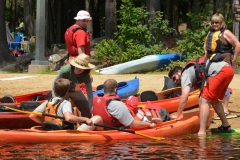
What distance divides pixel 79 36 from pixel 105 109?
62.8 inches

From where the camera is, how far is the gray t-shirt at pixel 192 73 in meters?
9.20

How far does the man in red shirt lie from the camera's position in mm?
9641

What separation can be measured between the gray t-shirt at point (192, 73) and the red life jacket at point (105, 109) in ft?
4.29

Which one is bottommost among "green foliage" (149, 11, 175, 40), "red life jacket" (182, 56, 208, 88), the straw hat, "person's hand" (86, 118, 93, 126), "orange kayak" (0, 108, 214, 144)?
"orange kayak" (0, 108, 214, 144)

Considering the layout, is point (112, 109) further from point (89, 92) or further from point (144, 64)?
point (144, 64)

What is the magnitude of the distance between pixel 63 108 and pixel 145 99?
3.54m

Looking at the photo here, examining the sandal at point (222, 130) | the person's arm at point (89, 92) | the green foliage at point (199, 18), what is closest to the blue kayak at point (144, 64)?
the green foliage at point (199, 18)

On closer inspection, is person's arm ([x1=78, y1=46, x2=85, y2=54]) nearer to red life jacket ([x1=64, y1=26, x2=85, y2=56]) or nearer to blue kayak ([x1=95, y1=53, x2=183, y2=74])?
red life jacket ([x1=64, y1=26, x2=85, y2=56])

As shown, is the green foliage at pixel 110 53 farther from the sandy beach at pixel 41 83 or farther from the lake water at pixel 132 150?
the lake water at pixel 132 150

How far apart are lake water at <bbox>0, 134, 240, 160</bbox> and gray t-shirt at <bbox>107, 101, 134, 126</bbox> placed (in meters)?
0.30

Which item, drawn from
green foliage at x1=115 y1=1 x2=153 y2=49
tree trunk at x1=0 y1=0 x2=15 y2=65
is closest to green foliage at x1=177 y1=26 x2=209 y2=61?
green foliage at x1=115 y1=1 x2=153 y2=49

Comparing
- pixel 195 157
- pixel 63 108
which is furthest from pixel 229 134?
pixel 63 108

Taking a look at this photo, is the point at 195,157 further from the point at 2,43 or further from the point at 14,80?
the point at 2,43

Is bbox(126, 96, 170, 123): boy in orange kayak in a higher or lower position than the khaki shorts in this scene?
higher
